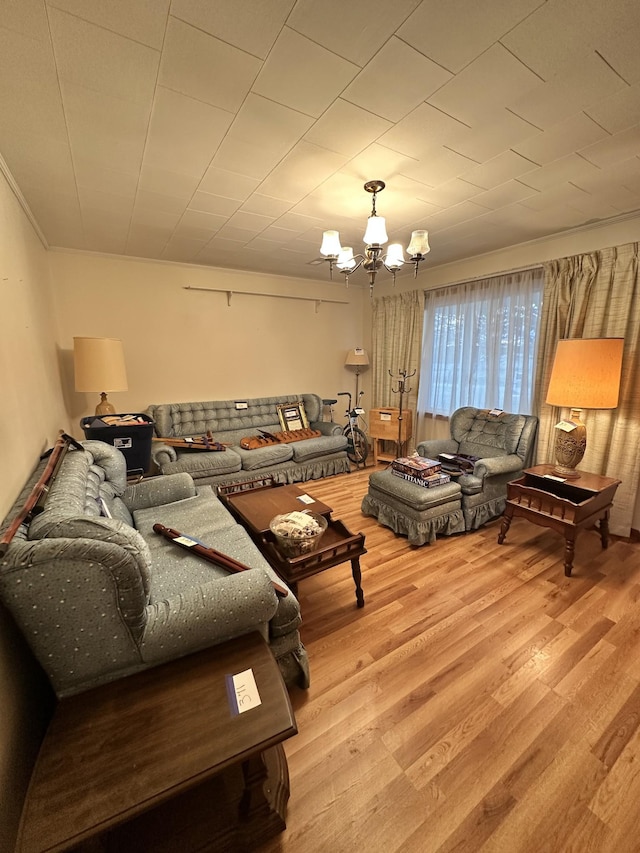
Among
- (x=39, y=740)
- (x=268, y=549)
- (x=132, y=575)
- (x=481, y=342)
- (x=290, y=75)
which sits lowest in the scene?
(x=39, y=740)

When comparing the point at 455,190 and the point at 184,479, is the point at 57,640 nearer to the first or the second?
the point at 184,479

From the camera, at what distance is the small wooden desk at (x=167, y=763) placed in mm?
760

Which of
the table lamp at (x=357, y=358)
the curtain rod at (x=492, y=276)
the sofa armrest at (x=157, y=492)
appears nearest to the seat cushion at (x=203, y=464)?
the sofa armrest at (x=157, y=492)

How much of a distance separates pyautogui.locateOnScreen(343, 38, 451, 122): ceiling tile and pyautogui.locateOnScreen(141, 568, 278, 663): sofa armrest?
2.04 m

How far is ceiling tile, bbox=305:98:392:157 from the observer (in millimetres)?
1524

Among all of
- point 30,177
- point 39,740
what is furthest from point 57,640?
point 30,177

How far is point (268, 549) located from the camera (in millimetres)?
1970

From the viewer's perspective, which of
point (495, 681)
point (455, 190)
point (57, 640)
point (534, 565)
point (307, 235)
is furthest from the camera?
point (307, 235)

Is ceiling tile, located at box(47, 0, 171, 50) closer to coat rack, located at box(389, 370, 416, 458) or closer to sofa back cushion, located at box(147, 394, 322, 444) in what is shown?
sofa back cushion, located at box(147, 394, 322, 444)

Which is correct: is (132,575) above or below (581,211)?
below

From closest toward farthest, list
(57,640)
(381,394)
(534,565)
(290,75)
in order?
(57,640) → (290,75) → (534,565) → (381,394)

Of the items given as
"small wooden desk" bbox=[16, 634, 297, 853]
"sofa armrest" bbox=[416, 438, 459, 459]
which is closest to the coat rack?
"sofa armrest" bbox=[416, 438, 459, 459]

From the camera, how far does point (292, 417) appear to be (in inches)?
185

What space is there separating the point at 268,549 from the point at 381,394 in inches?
142
